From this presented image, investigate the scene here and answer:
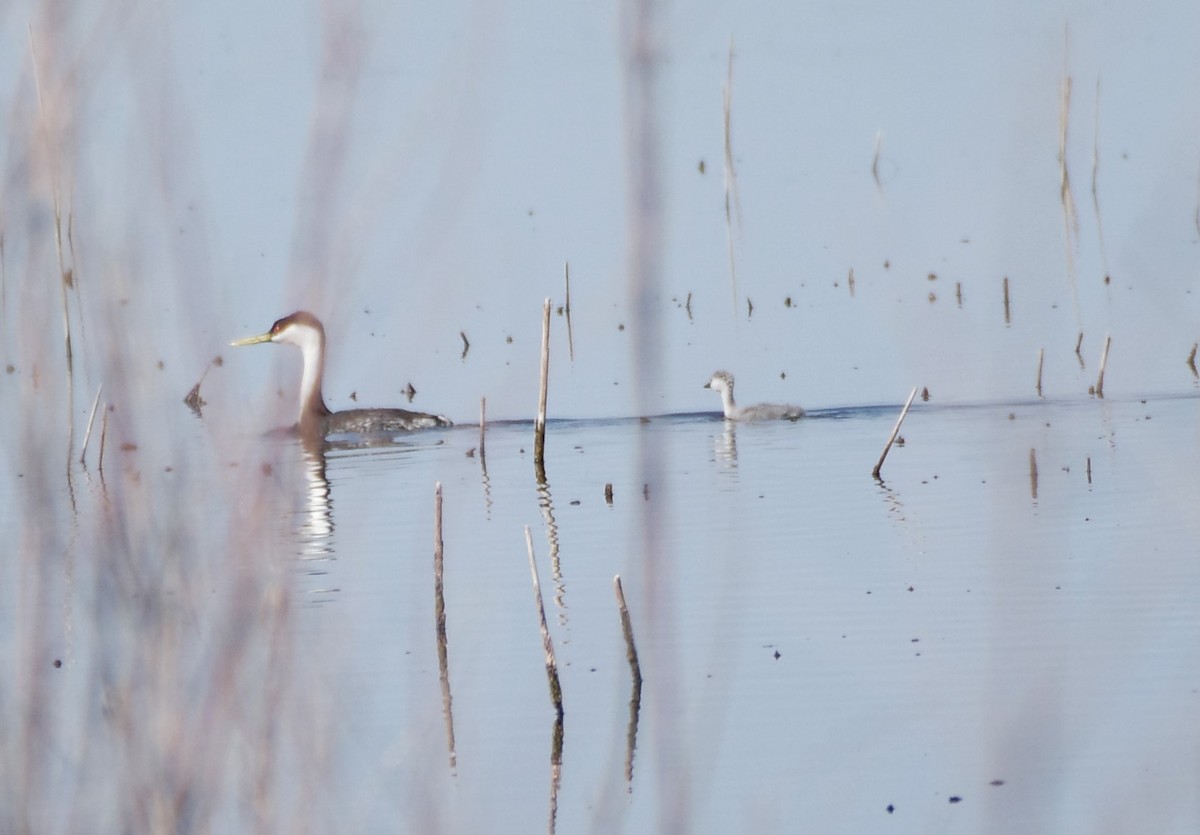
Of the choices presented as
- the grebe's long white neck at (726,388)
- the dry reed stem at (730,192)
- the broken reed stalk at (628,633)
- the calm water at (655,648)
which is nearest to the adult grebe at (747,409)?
the grebe's long white neck at (726,388)

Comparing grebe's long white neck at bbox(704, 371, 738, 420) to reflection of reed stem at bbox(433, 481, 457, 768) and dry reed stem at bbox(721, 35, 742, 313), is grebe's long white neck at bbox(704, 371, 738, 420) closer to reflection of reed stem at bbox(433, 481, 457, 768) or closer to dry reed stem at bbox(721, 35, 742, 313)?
dry reed stem at bbox(721, 35, 742, 313)

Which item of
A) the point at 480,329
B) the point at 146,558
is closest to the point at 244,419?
the point at 146,558

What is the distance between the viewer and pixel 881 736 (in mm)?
6434

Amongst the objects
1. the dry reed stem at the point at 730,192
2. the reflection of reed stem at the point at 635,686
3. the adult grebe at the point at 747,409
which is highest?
the dry reed stem at the point at 730,192

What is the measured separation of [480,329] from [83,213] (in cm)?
1516

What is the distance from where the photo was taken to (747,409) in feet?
44.1

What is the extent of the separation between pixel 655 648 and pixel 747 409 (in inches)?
408

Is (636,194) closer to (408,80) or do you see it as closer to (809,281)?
(809,281)

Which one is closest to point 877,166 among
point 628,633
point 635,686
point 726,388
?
point 726,388

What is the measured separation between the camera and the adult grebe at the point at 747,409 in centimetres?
1337

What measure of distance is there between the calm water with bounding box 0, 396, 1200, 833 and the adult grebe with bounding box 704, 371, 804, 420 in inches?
50.6

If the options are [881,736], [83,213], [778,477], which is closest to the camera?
[83,213]

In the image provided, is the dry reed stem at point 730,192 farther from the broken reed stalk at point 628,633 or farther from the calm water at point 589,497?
the broken reed stalk at point 628,633

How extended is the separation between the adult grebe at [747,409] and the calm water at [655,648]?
128 cm
